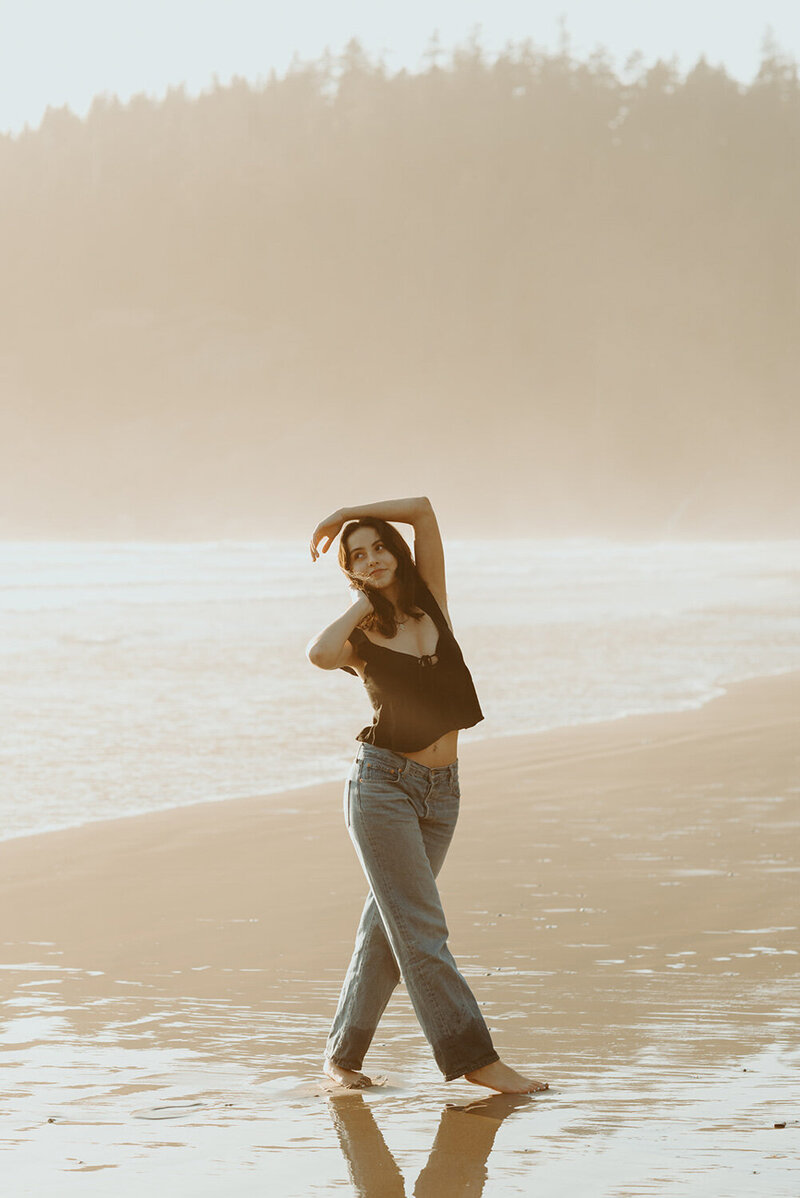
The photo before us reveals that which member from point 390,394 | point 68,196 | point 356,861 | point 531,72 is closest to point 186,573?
point 356,861

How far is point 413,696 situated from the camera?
4.35m

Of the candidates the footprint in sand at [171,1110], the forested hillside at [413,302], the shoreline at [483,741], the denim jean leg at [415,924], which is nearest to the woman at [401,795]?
the denim jean leg at [415,924]

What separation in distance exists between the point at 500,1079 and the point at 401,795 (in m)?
0.76

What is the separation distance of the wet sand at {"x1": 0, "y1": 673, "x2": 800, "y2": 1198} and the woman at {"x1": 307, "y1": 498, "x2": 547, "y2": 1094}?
0.56ft

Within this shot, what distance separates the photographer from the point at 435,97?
13575 cm

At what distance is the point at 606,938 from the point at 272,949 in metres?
1.20

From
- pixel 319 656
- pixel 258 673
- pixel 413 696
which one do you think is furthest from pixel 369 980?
pixel 258 673

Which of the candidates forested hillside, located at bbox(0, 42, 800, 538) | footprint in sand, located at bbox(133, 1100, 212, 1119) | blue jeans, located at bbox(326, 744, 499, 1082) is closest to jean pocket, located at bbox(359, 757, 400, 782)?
blue jeans, located at bbox(326, 744, 499, 1082)

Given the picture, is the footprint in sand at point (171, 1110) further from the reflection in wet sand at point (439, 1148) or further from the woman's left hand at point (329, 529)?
the woman's left hand at point (329, 529)

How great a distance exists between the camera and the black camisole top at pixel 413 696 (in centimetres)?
433

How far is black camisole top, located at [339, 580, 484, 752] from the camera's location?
4332 millimetres

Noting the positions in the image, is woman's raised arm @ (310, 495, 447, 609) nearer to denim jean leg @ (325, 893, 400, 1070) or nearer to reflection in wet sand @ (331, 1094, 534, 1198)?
denim jean leg @ (325, 893, 400, 1070)

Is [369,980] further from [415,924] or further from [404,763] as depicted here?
[404,763]

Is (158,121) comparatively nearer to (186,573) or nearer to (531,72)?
(531,72)
